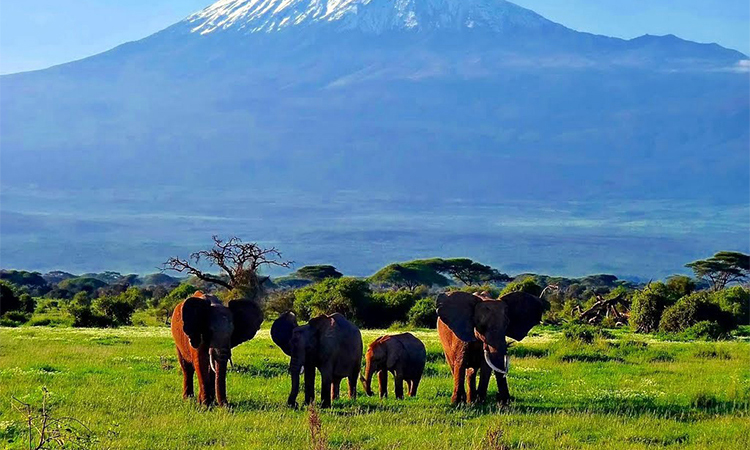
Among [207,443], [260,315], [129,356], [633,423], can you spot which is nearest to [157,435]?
[207,443]

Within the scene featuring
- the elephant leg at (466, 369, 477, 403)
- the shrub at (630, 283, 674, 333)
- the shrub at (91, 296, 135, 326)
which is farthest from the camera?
the shrub at (91, 296, 135, 326)

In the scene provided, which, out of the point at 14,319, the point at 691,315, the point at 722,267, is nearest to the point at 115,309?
the point at 14,319

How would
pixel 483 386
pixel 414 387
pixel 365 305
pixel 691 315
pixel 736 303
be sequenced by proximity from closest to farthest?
pixel 483 386, pixel 414 387, pixel 691 315, pixel 736 303, pixel 365 305

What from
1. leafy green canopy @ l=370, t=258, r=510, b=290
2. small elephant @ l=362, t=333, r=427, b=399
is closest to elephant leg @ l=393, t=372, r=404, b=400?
A: small elephant @ l=362, t=333, r=427, b=399

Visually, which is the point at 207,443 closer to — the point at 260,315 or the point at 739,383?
the point at 260,315

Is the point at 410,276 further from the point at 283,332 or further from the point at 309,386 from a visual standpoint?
the point at 309,386

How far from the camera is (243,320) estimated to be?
16.5 m

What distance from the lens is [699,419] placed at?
1548cm

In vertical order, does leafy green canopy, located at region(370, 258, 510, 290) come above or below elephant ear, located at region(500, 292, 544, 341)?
below

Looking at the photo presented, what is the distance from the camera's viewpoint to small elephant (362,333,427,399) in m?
17.8

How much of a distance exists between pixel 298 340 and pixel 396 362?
257 centimetres

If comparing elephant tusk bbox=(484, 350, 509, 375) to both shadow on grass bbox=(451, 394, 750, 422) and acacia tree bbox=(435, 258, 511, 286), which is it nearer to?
shadow on grass bbox=(451, 394, 750, 422)

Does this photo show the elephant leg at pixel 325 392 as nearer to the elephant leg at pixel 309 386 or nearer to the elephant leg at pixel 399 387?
the elephant leg at pixel 309 386

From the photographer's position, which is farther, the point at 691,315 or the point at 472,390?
the point at 691,315
